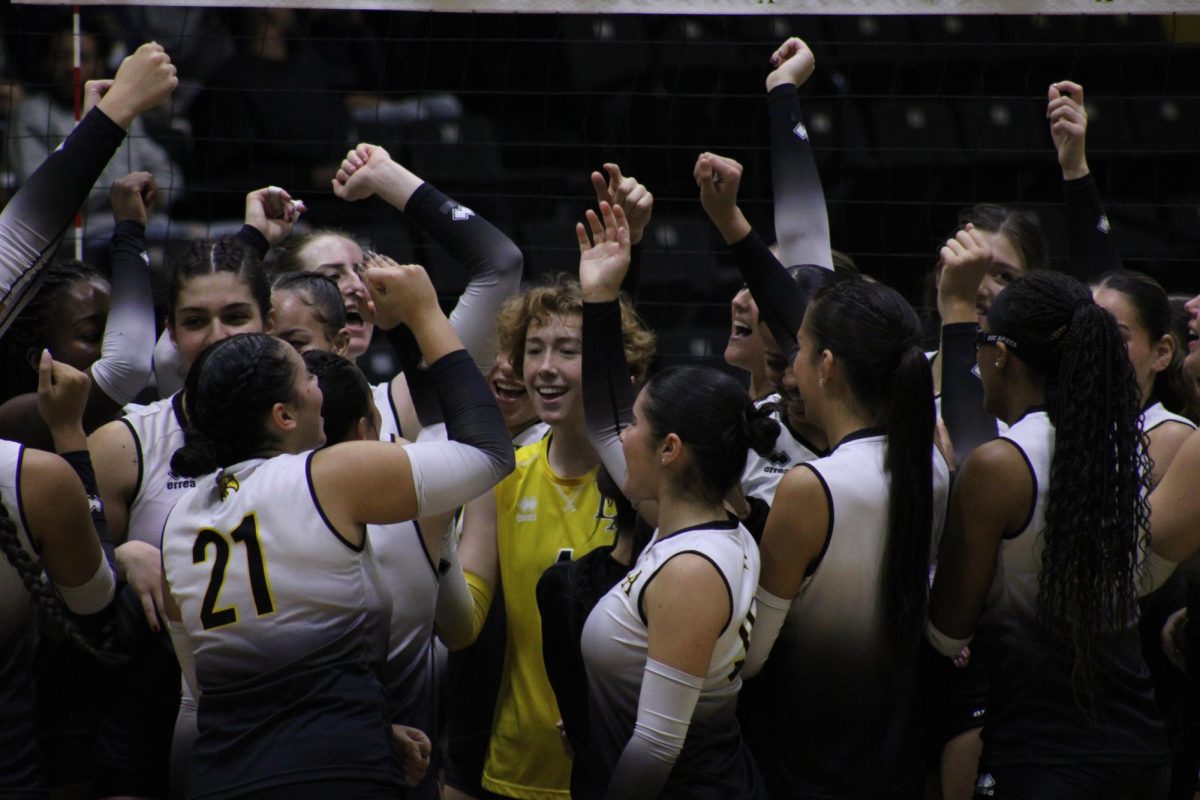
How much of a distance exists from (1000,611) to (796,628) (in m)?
0.49

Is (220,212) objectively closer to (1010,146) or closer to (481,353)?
(481,353)

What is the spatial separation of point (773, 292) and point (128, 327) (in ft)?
6.57

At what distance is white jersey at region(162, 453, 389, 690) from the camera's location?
9.59ft

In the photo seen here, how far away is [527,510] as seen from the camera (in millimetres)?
4039

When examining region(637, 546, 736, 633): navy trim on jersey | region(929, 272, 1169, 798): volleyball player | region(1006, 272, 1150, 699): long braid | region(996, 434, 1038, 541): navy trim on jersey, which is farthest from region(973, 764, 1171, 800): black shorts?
region(637, 546, 736, 633): navy trim on jersey

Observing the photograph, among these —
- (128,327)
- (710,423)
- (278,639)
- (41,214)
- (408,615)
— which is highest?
(41,214)

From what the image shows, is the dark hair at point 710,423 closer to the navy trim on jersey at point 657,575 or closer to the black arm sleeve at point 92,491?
the navy trim on jersey at point 657,575

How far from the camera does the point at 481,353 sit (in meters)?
4.02

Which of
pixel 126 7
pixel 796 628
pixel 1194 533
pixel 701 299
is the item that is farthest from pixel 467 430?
pixel 126 7

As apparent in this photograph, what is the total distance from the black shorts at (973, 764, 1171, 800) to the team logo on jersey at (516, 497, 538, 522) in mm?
1455

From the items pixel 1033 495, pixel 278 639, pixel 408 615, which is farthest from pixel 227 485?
pixel 1033 495

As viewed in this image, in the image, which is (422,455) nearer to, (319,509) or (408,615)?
(319,509)

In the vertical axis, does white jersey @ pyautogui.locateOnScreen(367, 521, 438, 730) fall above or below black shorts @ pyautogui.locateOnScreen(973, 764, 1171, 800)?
above

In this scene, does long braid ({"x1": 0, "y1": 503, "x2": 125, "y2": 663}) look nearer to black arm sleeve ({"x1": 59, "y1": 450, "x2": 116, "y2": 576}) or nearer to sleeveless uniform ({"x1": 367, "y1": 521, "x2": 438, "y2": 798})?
black arm sleeve ({"x1": 59, "y1": 450, "x2": 116, "y2": 576})
